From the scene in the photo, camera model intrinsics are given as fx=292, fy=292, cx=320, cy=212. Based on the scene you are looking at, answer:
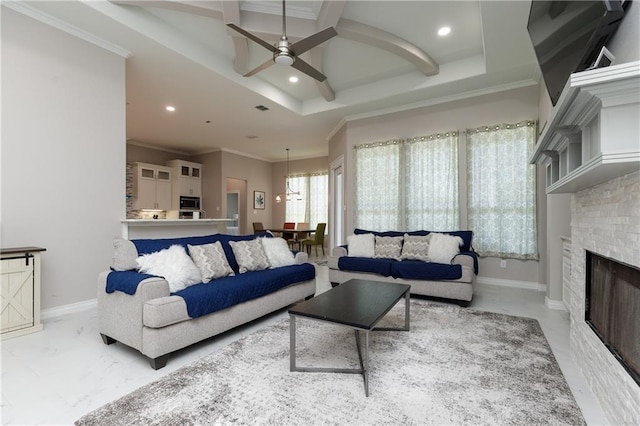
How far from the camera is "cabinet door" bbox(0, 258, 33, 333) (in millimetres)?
2543

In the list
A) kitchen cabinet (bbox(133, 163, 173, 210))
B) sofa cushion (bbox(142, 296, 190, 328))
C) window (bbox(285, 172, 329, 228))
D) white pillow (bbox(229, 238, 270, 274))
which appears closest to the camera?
sofa cushion (bbox(142, 296, 190, 328))

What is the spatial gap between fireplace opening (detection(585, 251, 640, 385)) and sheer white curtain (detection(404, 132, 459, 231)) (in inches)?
111

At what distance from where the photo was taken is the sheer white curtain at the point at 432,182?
189 inches

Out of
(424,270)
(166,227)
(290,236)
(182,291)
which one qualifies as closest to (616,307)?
(424,270)

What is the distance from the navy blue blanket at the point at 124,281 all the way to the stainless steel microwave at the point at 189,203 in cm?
626

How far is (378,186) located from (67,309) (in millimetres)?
4743

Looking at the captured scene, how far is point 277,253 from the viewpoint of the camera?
3469mm

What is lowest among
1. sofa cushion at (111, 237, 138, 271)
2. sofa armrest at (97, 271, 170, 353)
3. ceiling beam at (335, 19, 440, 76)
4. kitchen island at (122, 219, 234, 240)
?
sofa armrest at (97, 271, 170, 353)

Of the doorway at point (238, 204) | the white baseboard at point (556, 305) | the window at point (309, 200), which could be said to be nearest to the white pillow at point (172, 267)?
the white baseboard at point (556, 305)

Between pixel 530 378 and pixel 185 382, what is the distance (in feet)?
7.39

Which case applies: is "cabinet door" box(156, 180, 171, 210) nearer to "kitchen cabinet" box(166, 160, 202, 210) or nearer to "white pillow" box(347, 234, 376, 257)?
"kitchen cabinet" box(166, 160, 202, 210)

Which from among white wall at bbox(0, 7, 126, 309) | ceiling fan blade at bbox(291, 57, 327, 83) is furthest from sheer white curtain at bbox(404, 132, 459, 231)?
white wall at bbox(0, 7, 126, 309)

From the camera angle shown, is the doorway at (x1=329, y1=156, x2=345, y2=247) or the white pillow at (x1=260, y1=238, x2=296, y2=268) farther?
the doorway at (x1=329, y1=156, x2=345, y2=247)

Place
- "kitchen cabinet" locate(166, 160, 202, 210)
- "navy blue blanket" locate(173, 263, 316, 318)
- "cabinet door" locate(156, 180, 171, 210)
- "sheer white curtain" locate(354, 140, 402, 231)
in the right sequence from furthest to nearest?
"kitchen cabinet" locate(166, 160, 202, 210), "cabinet door" locate(156, 180, 171, 210), "sheer white curtain" locate(354, 140, 402, 231), "navy blue blanket" locate(173, 263, 316, 318)
